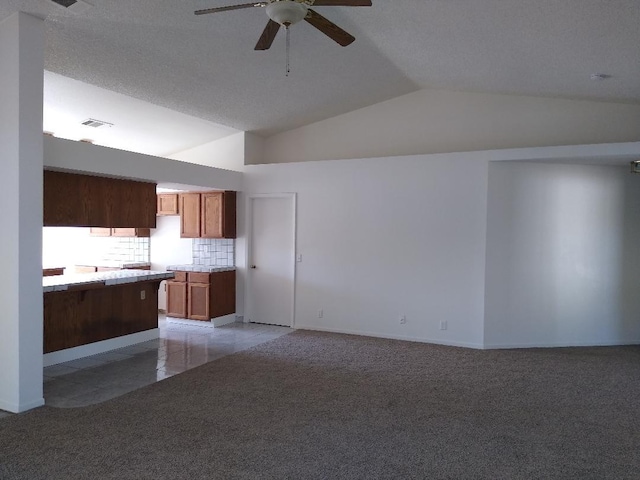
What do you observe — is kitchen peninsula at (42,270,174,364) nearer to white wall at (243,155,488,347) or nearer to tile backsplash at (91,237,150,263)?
white wall at (243,155,488,347)

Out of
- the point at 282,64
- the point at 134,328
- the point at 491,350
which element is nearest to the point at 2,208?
the point at 134,328

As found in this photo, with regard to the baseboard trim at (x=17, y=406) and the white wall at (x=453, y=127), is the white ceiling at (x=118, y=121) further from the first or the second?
the baseboard trim at (x=17, y=406)

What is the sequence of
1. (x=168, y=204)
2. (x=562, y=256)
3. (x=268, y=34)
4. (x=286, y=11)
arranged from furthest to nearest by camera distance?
(x=168, y=204), (x=562, y=256), (x=268, y=34), (x=286, y=11)

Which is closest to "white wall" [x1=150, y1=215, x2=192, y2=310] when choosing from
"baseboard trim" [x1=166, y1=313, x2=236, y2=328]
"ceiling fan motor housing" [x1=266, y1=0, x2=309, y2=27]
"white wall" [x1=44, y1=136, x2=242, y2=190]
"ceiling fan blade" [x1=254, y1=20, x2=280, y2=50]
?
"baseboard trim" [x1=166, y1=313, x2=236, y2=328]

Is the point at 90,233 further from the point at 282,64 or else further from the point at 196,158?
the point at 282,64

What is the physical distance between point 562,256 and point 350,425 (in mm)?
3850

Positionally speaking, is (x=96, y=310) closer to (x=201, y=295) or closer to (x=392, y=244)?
(x=201, y=295)

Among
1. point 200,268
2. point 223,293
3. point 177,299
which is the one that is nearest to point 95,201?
point 200,268

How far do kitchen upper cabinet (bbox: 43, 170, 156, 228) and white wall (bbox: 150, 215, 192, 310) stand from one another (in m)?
1.75

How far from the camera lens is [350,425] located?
3322 mm

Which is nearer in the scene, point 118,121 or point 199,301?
point 118,121

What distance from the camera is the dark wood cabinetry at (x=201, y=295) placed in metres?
6.59

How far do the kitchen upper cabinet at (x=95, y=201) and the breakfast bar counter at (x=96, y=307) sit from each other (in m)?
0.63

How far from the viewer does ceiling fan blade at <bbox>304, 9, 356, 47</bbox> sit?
2.86 meters
